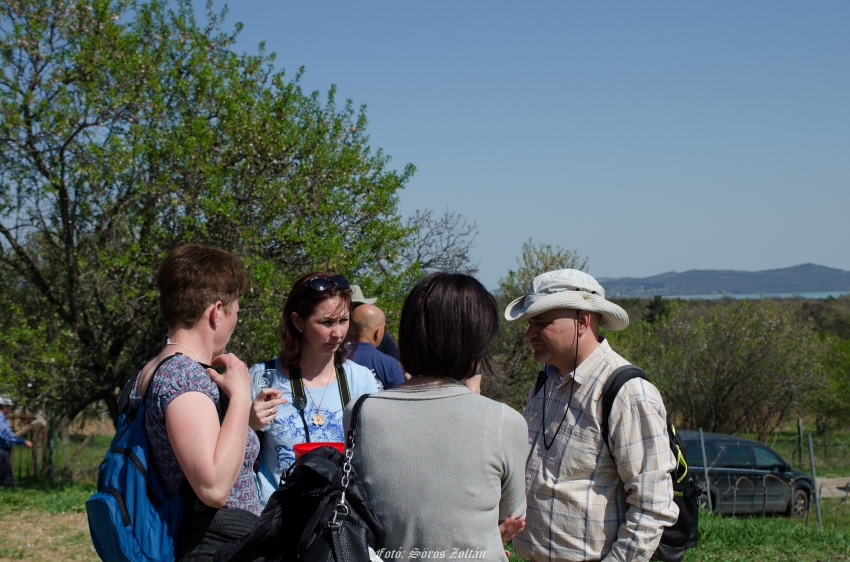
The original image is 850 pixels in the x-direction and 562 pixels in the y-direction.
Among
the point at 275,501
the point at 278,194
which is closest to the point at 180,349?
the point at 275,501

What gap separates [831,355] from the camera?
28.7 metres

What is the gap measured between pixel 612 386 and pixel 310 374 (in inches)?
53.4

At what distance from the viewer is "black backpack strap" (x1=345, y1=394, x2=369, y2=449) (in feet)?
6.07

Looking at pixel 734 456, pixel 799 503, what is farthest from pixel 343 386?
pixel 799 503

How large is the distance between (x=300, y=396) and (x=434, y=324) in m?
1.33

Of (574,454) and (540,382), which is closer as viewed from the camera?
(574,454)

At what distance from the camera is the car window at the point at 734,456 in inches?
508

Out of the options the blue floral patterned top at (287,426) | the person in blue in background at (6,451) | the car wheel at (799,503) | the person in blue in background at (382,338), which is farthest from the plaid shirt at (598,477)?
the car wheel at (799,503)

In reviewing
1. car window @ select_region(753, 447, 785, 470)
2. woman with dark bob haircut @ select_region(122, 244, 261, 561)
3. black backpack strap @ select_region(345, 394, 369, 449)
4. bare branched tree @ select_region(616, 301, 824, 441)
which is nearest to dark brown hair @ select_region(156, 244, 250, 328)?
woman with dark bob haircut @ select_region(122, 244, 261, 561)

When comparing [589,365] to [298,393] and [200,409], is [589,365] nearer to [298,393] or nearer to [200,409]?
[298,393]

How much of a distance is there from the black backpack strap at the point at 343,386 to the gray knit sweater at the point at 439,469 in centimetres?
129

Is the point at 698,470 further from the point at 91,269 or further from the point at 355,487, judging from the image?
the point at 355,487

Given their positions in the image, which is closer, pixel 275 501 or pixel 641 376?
pixel 275 501

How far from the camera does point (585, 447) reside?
2.47m
